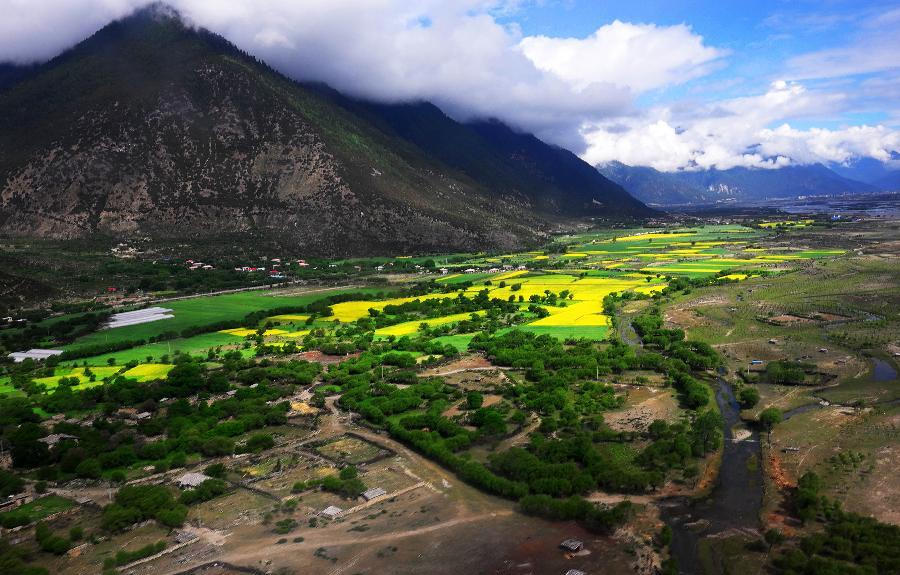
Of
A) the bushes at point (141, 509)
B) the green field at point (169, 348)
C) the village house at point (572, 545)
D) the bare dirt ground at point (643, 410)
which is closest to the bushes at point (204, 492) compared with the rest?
the bushes at point (141, 509)

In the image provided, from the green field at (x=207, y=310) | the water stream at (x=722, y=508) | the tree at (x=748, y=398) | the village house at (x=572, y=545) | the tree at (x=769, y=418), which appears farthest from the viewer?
the green field at (x=207, y=310)

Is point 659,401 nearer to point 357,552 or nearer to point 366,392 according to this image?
point 366,392

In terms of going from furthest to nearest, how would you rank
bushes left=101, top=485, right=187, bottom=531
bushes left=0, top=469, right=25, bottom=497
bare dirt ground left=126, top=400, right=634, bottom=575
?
bushes left=0, top=469, right=25, bottom=497
bushes left=101, top=485, right=187, bottom=531
bare dirt ground left=126, top=400, right=634, bottom=575

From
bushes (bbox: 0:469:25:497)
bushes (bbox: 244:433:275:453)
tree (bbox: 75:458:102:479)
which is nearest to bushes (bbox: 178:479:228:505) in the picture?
bushes (bbox: 244:433:275:453)

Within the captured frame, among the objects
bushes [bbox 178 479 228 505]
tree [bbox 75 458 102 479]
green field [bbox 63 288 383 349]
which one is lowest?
bushes [bbox 178 479 228 505]

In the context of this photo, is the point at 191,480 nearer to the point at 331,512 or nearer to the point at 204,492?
the point at 204,492

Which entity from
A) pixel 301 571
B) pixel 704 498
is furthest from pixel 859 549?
pixel 301 571

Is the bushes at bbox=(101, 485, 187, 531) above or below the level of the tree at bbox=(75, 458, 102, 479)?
below

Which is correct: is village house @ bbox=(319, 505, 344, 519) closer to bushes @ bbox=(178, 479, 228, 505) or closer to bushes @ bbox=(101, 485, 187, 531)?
bushes @ bbox=(178, 479, 228, 505)

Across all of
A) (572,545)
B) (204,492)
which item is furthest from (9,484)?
(572,545)

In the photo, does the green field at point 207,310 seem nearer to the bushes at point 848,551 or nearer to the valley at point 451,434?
the valley at point 451,434

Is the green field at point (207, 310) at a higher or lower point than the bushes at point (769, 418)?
higher
